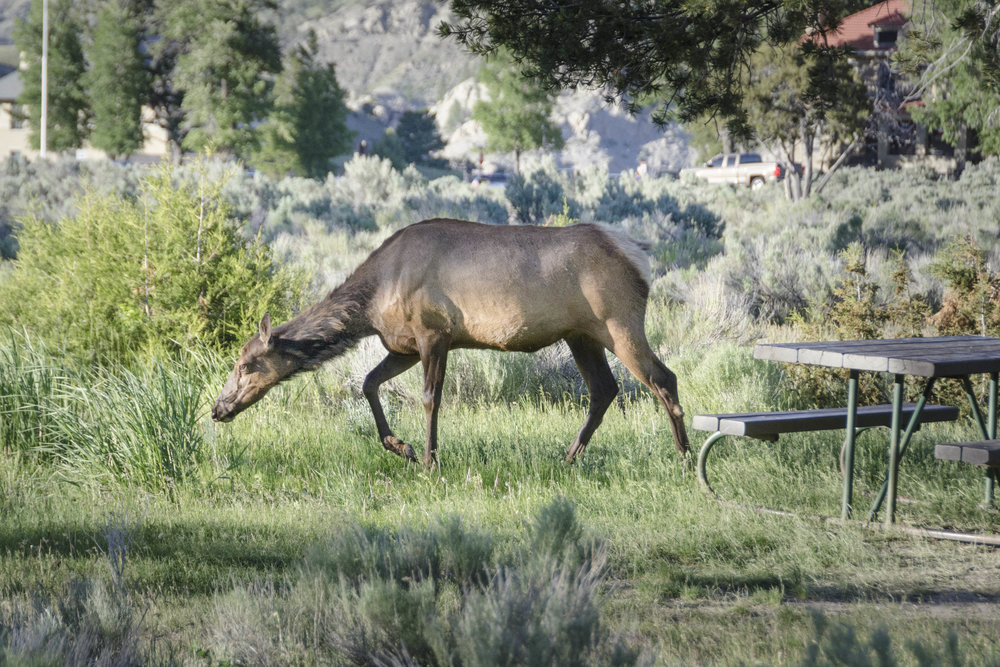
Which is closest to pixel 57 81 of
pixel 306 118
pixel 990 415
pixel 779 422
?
pixel 306 118

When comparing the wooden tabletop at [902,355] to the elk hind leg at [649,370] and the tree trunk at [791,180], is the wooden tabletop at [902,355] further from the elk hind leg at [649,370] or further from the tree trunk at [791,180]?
the tree trunk at [791,180]

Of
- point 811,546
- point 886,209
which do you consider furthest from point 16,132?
point 811,546

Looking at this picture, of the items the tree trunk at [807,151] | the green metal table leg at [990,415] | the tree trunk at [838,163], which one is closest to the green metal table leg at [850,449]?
the green metal table leg at [990,415]

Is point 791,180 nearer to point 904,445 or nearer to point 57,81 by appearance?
point 904,445

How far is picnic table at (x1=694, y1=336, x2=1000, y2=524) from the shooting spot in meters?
5.23

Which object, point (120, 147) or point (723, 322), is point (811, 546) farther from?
point (120, 147)

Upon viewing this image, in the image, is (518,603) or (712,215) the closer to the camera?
(518,603)

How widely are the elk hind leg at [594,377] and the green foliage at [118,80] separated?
2043 inches

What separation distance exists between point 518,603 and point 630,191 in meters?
23.3

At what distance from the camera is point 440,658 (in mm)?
Answer: 3371

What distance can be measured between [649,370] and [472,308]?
124 centimetres

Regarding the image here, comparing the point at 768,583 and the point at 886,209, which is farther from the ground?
the point at 886,209

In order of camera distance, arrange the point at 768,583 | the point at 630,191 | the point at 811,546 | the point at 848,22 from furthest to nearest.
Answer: the point at 848,22, the point at 630,191, the point at 811,546, the point at 768,583

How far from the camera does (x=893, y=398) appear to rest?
5.54 meters
